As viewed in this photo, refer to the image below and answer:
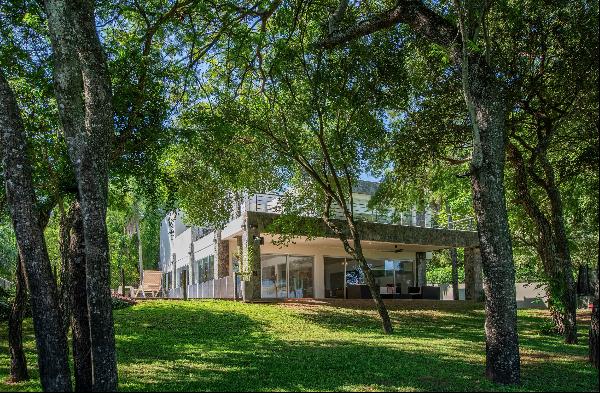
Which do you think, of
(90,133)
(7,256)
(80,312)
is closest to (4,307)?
(80,312)

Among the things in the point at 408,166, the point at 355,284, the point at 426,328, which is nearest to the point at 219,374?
the point at 408,166

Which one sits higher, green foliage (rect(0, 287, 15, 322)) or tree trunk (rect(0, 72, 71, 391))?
tree trunk (rect(0, 72, 71, 391))

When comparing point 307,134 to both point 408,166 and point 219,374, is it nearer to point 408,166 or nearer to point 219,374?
point 408,166

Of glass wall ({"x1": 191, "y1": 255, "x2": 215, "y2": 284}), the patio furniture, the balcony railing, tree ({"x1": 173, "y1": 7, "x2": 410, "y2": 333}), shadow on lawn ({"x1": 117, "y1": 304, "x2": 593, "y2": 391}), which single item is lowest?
the patio furniture

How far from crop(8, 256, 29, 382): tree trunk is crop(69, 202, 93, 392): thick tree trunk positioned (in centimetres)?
178

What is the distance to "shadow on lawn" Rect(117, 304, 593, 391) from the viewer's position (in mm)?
8070

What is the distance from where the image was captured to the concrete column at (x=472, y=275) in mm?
28422

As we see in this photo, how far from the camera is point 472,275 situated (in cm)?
2872

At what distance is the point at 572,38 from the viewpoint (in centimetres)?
1238

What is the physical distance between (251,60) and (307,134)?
14.2 feet

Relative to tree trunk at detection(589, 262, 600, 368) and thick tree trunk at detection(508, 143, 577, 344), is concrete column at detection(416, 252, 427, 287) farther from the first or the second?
tree trunk at detection(589, 262, 600, 368)

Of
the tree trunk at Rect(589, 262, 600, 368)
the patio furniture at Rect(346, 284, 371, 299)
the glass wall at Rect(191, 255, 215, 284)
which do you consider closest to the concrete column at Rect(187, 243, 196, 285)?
the glass wall at Rect(191, 255, 215, 284)

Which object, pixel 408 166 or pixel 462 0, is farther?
pixel 408 166

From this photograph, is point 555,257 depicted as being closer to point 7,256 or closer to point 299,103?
point 299,103
